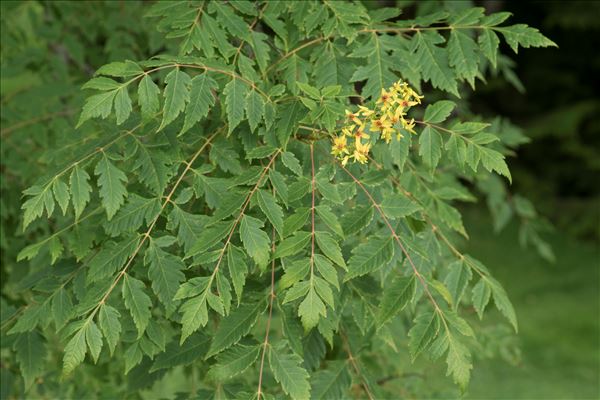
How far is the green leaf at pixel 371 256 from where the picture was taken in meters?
2.00

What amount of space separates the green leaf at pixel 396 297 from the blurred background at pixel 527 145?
46.4 inches

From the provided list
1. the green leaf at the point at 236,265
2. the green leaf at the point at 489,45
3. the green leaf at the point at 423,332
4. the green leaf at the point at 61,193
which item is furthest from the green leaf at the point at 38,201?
the green leaf at the point at 489,45

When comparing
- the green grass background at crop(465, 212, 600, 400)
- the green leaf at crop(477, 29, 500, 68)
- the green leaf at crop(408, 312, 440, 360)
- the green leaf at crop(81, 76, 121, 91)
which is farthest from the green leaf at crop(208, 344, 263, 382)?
the green grass background at crop(465, 212, 600, 400)

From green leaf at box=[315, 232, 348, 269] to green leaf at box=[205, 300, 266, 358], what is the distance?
236 mm

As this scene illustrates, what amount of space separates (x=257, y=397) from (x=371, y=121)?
0.73 metres

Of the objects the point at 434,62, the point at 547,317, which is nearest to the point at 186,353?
the point at 434,62

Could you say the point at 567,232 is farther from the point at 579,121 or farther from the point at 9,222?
the point at 9,222

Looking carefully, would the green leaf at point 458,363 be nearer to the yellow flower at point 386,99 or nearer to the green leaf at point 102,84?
the yellow flower at point 386,99

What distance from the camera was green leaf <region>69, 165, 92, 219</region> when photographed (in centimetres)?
205

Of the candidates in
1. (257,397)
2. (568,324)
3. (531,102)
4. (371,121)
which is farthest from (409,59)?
(531,102)

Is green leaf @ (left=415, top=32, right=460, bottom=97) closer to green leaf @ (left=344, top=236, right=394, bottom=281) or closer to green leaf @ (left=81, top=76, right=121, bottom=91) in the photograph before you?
green leaf @ (left=344, top=236, right=394, bottom=281)

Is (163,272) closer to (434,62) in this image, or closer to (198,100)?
(198,100)

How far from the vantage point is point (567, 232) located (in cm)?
1244

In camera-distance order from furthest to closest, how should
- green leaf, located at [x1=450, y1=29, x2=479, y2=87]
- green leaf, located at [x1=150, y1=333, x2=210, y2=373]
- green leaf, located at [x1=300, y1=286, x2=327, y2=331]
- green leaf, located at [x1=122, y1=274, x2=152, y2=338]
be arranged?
1. green leaf, located at [x1=450, y1=29, x2=479, y2=87]
2. green leaf, located at [x1=150, y1=333, x2=210, y2=373]
3. green leaf, located at [x1=122, y1=274, x2=152, y2=338]
4. green leaf, located at [x1=300, y1=286, x2=327, y2=331]
